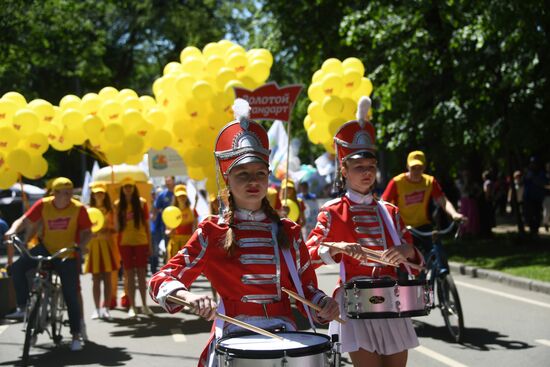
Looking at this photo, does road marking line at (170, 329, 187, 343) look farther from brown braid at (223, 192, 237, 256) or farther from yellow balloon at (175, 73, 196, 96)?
brown braid at (223, 192, 237, 256)

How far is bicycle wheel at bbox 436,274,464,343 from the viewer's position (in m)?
9.77

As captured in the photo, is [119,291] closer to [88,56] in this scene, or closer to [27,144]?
[27,144]

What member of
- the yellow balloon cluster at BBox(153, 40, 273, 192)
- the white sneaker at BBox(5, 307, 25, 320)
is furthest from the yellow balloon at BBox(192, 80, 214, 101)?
the white sneaker at BBox(5, 307, 25, 320)

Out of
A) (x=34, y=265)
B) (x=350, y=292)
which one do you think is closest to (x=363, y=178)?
(x=350, y=292)

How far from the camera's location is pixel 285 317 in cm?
436

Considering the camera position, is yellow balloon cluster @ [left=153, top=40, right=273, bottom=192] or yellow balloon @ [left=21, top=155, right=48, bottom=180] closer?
yellow balloon @ [left=21, top=155, right=48, bottom=180]

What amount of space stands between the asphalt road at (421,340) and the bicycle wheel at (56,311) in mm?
145

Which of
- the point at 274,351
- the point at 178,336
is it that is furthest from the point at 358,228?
the point at 178,336

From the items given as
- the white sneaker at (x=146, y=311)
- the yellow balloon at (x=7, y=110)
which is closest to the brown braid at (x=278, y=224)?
the yellow balloon at (x=7, y=110)

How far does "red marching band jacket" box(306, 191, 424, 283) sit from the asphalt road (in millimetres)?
3002

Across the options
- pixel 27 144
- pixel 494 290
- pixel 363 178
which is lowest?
pixel 494 290

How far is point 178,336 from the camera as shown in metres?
11.0

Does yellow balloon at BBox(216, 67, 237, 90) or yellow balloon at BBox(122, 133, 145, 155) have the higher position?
yellow balloon at BBox(216, 67, 237, 90)

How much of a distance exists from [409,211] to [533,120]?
9.42 meters
